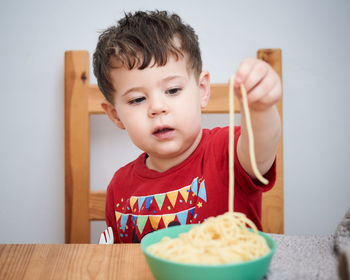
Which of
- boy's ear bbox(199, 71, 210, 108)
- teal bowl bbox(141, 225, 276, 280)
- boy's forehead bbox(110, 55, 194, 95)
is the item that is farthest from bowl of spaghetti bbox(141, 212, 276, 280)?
boy's ear bbox(199, 71, 210, 108)

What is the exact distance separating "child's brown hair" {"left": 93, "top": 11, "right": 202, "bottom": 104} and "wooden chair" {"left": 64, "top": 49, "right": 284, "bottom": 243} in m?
0.26

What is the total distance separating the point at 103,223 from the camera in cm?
134

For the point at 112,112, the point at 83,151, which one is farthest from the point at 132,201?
the point at 83,151

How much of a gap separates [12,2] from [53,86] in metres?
0.34

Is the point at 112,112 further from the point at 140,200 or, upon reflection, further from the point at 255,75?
the point at 255,75

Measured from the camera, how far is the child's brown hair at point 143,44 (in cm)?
77

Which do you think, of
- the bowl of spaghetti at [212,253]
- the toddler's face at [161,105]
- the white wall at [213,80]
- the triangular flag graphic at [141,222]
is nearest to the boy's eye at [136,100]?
the toddler's face at [161,105]

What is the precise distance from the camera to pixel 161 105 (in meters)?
0.73

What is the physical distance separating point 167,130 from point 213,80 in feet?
1.78

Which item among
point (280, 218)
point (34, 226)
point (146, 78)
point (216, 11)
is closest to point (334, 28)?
point (216, 11)

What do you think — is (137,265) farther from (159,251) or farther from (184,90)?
(184,90)

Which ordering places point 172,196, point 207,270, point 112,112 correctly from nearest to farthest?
point 207,270, point 172,196, point 112,112

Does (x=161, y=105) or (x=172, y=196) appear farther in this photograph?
(x=172, y=196)

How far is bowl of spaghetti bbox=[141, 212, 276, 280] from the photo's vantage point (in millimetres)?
336
